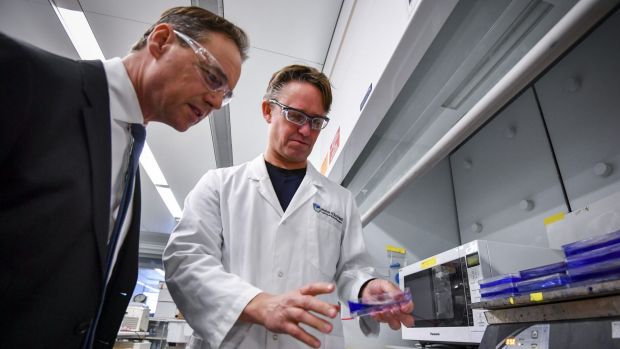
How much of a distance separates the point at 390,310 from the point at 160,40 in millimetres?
937

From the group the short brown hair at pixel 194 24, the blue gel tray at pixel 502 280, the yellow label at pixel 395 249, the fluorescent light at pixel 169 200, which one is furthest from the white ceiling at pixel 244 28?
the fluorescent light at pixel 169 200

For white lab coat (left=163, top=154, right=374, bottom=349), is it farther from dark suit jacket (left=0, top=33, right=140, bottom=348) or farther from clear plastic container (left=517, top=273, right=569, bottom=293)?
clear plastic container (left=517, top=273, right=569, bottom=293)

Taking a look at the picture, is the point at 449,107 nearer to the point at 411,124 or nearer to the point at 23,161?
the point at 411,124

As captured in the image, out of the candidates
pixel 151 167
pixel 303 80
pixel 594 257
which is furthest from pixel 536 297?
pixel 151 167

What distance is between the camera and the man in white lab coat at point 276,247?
755 mm

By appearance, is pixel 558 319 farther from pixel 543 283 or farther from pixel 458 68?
pixel 458 68

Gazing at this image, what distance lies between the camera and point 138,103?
33.7 inches

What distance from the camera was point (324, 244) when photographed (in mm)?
1084

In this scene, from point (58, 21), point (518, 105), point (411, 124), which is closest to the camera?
point (411, 124)

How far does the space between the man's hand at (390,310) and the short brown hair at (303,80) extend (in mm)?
646

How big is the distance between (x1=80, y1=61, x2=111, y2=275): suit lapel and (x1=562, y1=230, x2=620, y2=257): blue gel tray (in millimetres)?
1138

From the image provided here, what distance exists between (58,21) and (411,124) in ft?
8.14

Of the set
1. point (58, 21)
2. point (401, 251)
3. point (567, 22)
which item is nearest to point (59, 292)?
point (567, 22)

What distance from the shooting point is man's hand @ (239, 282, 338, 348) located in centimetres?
60
